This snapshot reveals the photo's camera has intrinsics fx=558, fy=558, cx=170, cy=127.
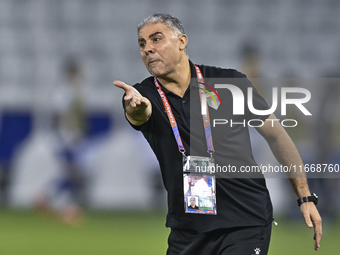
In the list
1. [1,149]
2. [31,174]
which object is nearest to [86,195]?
[31,174]

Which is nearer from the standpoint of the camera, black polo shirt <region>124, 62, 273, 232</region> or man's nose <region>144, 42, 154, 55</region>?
black polo shirt <region>124, 62, 273, 232</region>

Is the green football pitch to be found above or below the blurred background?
below

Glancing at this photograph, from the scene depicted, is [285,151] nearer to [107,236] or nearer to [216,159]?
[216,159]

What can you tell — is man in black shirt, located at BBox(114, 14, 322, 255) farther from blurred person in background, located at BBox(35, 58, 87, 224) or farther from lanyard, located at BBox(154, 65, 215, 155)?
blurred person in background, located at BBox(35, 58, 87, 224)

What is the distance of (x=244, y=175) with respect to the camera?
3314mm

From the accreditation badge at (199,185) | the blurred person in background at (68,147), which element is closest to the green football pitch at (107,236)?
the blurred person in background at (68,147)

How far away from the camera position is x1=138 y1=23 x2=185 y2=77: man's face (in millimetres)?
3434

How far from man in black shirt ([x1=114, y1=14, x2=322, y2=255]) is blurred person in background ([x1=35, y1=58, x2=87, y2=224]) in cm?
487

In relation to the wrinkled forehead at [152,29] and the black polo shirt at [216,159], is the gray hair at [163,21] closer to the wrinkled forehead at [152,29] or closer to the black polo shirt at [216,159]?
the wrinkled forehead at [152,29]

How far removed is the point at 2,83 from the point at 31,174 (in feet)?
8.74

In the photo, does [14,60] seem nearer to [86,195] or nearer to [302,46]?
[86,195]

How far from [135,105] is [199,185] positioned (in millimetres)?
611

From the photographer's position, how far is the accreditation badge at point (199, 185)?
3230mm

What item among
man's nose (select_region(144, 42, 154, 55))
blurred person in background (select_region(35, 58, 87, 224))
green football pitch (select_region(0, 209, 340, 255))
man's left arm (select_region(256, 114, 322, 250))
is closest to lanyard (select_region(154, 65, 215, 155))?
man's nose (select_region(144, 42, 154, 55))
